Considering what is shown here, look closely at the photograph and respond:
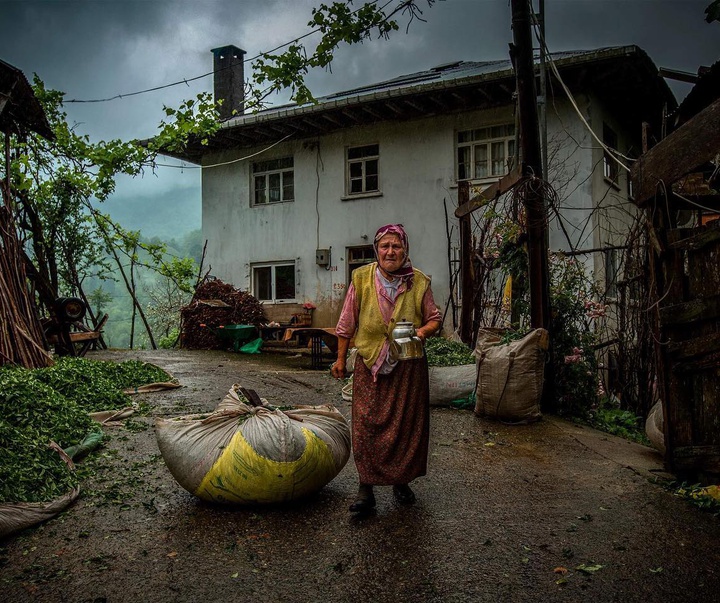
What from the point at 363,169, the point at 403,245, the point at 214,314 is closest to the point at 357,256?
the point at 363,169

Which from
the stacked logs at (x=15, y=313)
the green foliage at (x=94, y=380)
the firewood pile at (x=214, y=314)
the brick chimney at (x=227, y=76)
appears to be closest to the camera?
the green foliage at (x=94, y=380)

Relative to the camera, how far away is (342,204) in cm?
1576

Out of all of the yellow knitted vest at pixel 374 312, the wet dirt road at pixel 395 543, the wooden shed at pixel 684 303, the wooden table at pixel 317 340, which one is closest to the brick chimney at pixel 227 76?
the wooden table at pixel 317 340

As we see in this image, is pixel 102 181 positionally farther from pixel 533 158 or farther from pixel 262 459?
pixel 262 459

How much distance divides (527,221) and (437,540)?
4178 millimetres

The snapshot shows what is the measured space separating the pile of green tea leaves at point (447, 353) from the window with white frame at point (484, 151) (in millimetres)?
6438

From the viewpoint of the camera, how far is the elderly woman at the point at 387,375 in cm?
364

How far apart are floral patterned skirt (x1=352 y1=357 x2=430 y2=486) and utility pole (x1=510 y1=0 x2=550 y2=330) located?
3.26 metres

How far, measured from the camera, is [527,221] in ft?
21.4

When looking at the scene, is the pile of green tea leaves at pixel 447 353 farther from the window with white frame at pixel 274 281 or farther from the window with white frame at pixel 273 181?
the window with white frame at pixel 273 181

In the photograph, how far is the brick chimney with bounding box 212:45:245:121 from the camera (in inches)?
736

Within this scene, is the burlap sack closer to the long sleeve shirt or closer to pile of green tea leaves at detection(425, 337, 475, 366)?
pile of green tea leaves at detection(425, 337, 475, 366)

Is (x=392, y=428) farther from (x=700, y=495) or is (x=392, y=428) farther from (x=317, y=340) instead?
(x=317, y=340)

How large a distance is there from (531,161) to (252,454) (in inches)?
171
